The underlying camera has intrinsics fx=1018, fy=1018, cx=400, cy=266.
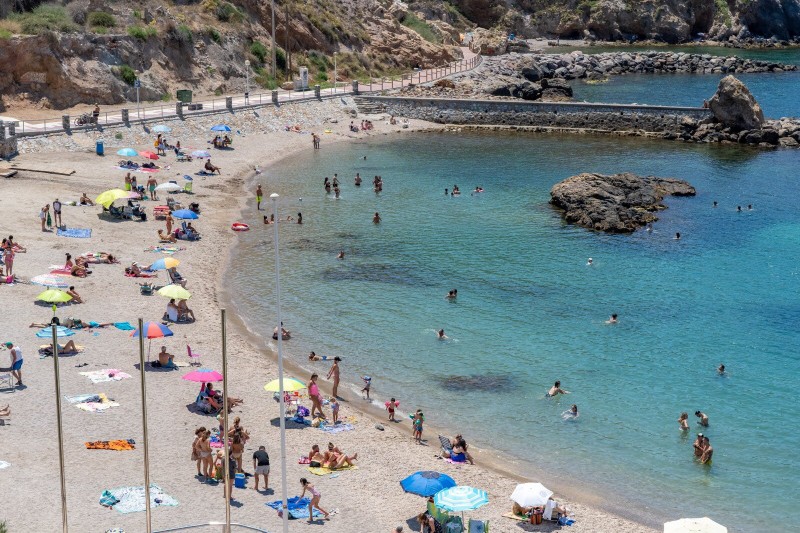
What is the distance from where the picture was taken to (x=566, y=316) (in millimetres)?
38500

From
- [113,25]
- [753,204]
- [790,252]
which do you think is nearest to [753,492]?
[790,252]

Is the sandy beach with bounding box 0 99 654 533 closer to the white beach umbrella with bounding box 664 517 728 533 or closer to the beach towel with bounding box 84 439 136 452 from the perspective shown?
the beach towel with bounding box 84 439 136 452

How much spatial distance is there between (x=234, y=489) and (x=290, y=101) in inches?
2110

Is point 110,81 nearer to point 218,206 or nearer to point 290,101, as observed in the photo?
point 290,101

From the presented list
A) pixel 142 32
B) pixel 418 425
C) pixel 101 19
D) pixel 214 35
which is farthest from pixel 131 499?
pixel 214 35

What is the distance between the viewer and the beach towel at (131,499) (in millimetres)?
22250

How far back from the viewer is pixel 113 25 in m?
71.5

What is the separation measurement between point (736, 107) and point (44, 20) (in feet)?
160

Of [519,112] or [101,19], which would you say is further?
[519,112]

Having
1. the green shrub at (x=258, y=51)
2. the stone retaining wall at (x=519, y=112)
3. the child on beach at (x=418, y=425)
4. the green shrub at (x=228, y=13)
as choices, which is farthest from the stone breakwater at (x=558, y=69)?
the child on beach at (x=418, y=425)

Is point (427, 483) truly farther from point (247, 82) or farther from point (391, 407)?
point (247, 82)

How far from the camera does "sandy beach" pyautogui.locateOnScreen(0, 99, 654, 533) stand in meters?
22.8

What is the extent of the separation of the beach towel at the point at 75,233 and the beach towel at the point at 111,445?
1947 cm

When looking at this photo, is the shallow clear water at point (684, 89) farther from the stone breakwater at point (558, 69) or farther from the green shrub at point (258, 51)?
the green shrub at point (258, 51)
